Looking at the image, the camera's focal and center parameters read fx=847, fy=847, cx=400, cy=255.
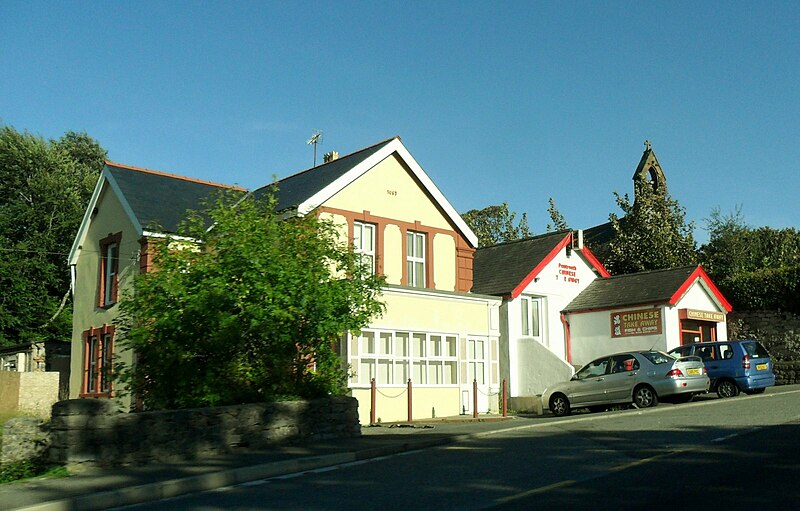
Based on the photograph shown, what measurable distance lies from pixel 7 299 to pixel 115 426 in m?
31.9

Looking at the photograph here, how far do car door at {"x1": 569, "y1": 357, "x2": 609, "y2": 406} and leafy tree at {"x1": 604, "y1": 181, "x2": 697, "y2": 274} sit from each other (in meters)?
21.6

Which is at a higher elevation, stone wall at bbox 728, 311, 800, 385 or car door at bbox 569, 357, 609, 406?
stone wall at bbox 728, 311, 800, 385

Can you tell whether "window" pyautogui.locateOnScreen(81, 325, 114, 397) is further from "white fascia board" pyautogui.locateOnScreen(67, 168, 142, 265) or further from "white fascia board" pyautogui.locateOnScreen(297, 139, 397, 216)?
"white fascia board" pyautogui.locateOnScreen(297, 139, 397, 216)

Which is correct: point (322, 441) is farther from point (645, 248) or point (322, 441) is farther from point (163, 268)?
point (645, 248)

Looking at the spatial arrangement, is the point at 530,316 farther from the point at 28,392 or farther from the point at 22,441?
the point at 22,441

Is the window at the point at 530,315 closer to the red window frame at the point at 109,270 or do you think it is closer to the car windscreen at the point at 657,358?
the car windscreen at the point at 657,358

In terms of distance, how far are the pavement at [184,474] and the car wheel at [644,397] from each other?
694cm

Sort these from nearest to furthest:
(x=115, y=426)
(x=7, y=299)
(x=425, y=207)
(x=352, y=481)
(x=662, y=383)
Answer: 1. (x=352, y=481)
2. (x=115, y=426)
3. (x=662, y=383)
4. (x=425, y=207)
5. (x=7, y=299)

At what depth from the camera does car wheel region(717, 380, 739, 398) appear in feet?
80.1

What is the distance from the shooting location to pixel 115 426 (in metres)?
13.2

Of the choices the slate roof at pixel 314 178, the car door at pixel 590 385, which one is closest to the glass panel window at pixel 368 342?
the slate roof at pixel 314 178

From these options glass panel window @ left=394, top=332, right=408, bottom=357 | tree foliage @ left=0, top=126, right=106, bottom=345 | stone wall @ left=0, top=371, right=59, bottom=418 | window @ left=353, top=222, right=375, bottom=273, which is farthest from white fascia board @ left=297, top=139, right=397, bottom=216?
tree foliage @ left=0, top=126, right=106, bottom=345

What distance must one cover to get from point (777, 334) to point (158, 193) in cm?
2433

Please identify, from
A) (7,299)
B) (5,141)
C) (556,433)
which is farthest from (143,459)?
(5,141)
